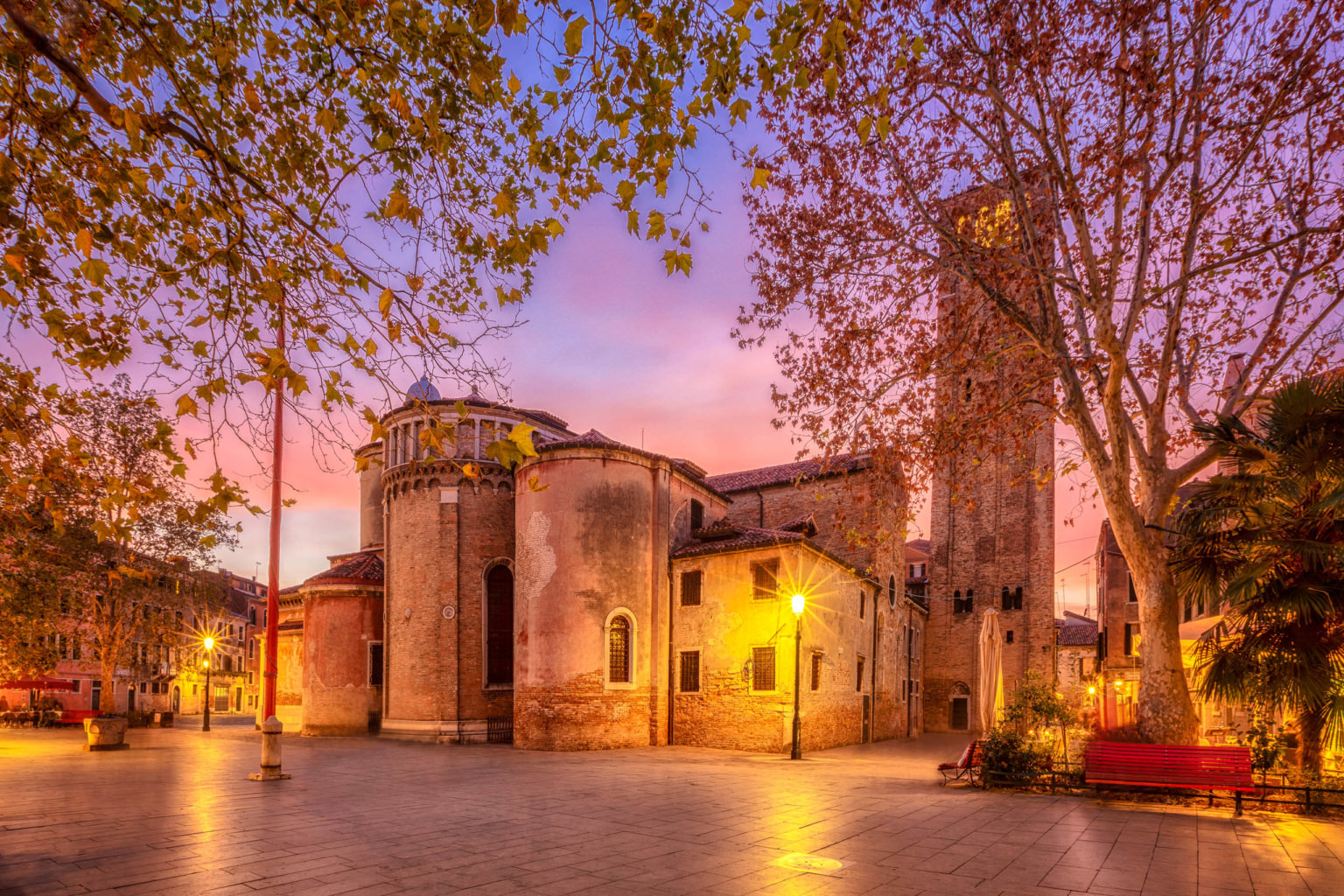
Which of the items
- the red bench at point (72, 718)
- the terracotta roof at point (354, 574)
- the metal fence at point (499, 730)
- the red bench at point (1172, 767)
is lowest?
the red bench at point (72, 718)

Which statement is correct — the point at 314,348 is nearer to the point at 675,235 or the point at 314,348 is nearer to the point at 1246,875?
the point at 675,235

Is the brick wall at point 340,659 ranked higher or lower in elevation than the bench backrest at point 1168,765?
lower

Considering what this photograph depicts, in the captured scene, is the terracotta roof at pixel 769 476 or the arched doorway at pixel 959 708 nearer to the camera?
the terracotta roof at pixel 769 476

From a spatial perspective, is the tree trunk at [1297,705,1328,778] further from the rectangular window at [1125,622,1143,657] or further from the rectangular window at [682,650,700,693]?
the rectangular window at [1125,622,1143,657]

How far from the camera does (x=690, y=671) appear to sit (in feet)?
72.3

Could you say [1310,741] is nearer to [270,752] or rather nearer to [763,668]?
[763,668]

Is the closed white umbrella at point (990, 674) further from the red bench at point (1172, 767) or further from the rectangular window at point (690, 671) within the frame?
the rectangular window at point (690, 671)

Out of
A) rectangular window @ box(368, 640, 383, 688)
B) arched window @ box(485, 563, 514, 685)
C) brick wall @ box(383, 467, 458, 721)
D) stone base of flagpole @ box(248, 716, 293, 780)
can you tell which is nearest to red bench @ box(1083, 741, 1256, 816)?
stone base of flagpole @ box(248, 716, 293, 780)

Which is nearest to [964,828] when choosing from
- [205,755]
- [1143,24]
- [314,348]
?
[314,348]

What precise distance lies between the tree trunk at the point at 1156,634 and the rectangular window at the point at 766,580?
10.1m

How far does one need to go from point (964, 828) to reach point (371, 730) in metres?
23.0

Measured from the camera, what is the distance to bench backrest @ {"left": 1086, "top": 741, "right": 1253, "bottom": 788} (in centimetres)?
994

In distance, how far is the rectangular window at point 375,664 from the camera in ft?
85.8

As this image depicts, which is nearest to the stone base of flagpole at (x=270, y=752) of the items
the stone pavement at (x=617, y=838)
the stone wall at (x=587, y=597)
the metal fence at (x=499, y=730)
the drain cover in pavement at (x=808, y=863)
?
the stone pavement at (x=617, y=838)
